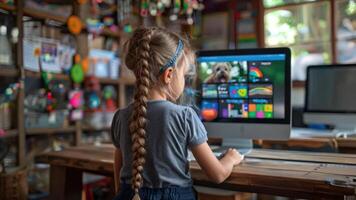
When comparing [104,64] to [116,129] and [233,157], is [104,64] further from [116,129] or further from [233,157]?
[233,157]

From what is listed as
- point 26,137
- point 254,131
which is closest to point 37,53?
point 26,137

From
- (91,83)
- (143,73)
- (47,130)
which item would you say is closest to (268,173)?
(143,73)

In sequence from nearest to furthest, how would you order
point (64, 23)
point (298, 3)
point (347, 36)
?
point (64, 23)
point (347, 36)
point (298, 3)

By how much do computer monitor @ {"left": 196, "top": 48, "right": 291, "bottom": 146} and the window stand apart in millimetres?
1919

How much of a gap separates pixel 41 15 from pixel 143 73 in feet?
5.79

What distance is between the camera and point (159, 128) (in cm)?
114

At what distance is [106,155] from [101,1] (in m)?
1.67

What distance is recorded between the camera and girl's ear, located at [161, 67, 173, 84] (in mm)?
1156

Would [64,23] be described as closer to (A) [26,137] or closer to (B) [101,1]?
(B) [101,1]

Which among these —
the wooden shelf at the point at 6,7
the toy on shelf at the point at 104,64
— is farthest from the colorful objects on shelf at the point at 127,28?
the wooden shelf at the point at 6,7

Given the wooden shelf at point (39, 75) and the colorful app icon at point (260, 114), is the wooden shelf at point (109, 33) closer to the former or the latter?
the wooden shelf at point (39, 75)

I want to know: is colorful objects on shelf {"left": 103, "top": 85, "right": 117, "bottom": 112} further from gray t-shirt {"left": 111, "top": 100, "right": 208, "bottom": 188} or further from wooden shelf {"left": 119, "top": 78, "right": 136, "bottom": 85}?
gray t-shirt {"left": 111, "top": 100, "right": 208, "bottom": 188}

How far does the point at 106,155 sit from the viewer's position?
1675mm

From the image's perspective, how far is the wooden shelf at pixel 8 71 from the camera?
89.9 inches
